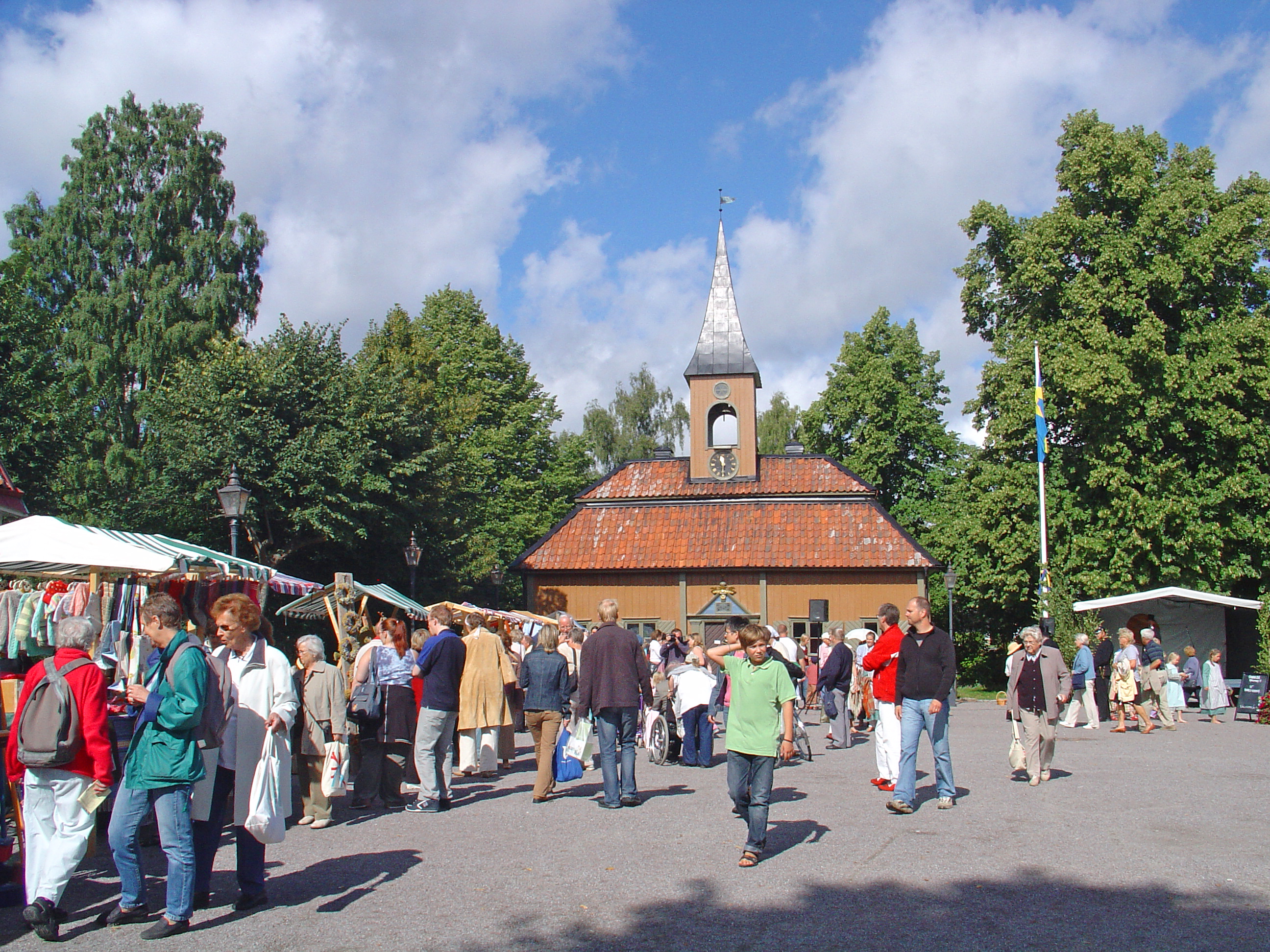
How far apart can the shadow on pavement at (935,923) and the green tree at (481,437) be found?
27353 mm

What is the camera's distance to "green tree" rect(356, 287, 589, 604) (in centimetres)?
3519

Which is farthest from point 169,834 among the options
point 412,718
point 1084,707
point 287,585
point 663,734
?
point 1084,707

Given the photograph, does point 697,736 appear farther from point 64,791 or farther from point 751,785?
point 64,791

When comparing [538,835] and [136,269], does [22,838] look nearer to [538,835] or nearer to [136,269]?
[538,835]

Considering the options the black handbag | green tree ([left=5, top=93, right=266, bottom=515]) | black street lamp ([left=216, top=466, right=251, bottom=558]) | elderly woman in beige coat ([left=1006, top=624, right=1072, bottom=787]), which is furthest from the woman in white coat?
green tree ([left=5, top=93, right=266, bottom=515])

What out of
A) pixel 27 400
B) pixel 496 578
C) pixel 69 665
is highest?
pixel 27 400

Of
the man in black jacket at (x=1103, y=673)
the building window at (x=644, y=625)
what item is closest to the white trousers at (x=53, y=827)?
the man in black jacket at (x=1103, y=673)

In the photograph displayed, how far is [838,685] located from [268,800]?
1048 centimetres

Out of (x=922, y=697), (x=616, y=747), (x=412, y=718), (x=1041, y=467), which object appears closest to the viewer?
(x=922, y=697)

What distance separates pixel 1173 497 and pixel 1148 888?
22723 mm

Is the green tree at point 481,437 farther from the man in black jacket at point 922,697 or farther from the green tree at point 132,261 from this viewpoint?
the man in black jacket at point 922,697

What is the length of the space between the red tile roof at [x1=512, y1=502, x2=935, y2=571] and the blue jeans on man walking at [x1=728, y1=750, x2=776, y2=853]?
29.0m

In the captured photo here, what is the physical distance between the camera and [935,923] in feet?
20.0

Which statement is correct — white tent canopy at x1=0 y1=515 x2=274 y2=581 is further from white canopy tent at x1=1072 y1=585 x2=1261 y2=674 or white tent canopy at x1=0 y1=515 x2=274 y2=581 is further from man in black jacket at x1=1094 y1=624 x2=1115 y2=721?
white canopy tent at x1=1072 y1=585 x2=1261 y2=674
